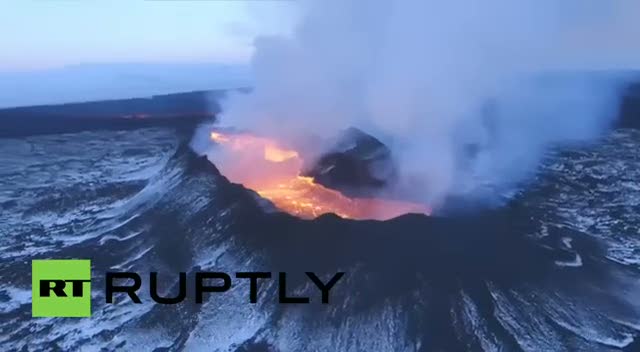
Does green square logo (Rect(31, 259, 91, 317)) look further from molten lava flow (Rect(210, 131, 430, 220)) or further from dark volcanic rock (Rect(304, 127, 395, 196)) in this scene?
dark volcanic rock (Rect(304, 127, 395, 196))

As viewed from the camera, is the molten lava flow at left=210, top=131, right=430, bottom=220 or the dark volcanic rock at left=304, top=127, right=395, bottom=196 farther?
the dark volcanic rock at left=304, top=127, right=395, bottom=196

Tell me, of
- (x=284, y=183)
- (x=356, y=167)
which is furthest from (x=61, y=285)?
(x=356, y=167)

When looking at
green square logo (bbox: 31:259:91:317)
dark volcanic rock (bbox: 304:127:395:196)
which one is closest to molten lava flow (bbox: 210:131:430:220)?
dark volcanic rock (bbox: 304:127:395:196)

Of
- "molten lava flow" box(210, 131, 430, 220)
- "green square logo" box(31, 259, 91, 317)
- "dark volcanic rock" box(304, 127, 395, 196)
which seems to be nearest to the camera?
"green square logo" box(31, 259, 91, 317)

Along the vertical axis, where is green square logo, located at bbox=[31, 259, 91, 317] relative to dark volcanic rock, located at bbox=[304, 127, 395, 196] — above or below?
below

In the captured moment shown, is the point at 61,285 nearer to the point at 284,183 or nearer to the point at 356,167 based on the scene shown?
the point at 284,183

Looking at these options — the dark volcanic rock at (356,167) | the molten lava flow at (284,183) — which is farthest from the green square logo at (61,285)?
the dark volcanic rock at (356,167)
